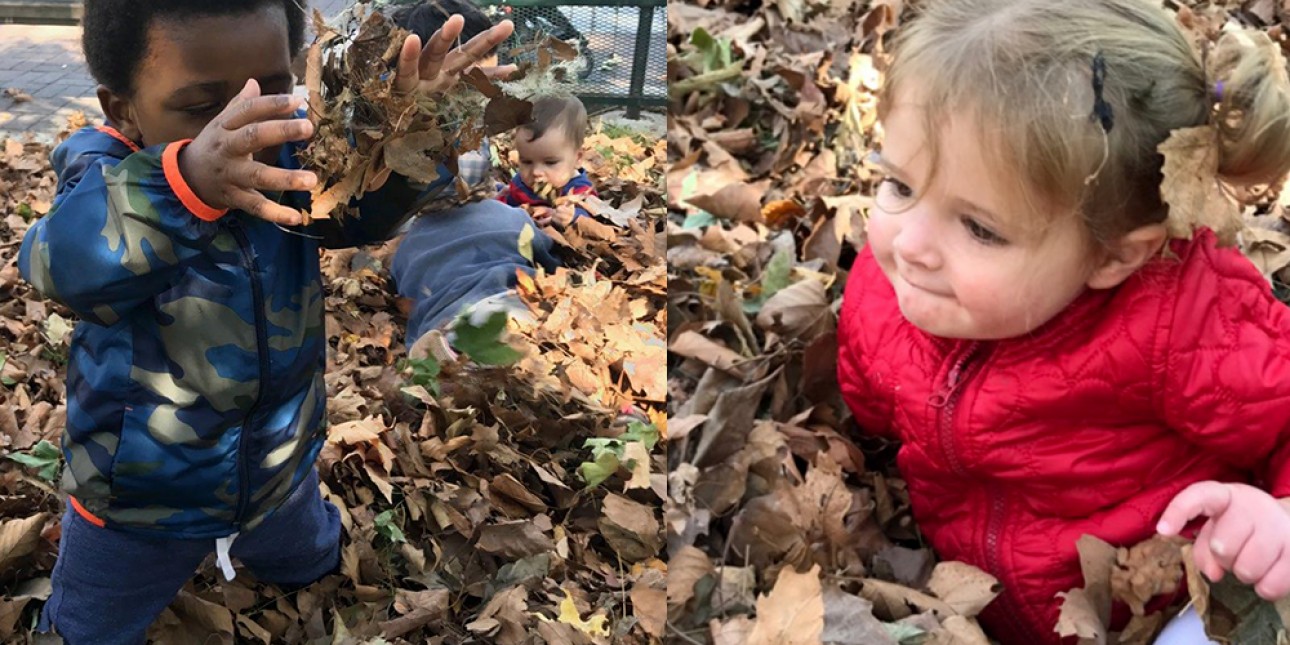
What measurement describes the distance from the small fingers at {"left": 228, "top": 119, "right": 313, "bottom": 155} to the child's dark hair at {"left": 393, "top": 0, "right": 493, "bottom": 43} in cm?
27

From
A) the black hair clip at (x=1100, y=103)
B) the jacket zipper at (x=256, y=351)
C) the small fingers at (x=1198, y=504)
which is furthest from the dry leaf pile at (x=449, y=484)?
the black hair clip at (x=1100, y=103)

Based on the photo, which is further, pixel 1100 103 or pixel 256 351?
pixel 256 351

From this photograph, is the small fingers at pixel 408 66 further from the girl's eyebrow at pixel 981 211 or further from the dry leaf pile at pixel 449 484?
the dry leaf pile at pixel 449 484

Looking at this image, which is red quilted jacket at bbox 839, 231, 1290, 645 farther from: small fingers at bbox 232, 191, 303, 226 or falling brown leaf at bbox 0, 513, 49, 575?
falling brown leaf at bbox 0, 513, 49, 575

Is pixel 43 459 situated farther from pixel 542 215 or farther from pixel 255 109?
pixel 542 215

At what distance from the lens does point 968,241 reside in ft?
4.49

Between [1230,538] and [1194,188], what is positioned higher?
[1194,188]

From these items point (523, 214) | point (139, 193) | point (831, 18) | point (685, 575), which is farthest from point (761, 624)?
point (831, 18)

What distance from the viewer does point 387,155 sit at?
122cm

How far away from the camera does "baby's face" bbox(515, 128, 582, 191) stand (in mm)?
3338

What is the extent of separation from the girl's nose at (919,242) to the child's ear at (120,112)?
3.27ft

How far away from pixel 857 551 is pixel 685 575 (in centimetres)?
31

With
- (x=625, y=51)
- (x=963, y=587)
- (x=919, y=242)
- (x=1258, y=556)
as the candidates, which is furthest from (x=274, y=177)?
(x=625, y=51)

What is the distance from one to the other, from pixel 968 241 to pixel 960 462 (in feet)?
1.32
